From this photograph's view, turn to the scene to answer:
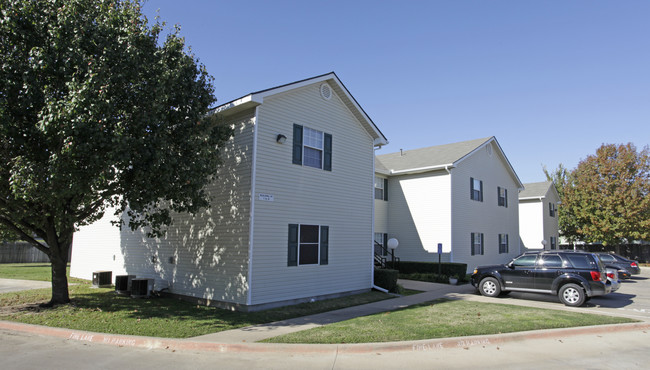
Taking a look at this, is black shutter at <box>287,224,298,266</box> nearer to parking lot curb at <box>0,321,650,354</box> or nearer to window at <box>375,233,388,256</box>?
parking lot curb at <box>0,321,650,354</box>

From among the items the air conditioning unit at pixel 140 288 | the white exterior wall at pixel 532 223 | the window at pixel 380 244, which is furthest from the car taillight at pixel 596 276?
the white exterior wall at pixel 532 223

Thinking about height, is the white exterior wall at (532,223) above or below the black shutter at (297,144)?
→ below

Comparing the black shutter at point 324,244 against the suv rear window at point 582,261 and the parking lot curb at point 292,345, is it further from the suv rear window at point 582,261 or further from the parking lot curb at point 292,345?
the suv rear window at point 582,261

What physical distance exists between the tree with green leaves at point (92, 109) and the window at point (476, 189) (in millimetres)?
17654

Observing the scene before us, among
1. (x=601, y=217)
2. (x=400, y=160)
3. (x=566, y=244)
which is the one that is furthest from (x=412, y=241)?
(x=566, y=244)

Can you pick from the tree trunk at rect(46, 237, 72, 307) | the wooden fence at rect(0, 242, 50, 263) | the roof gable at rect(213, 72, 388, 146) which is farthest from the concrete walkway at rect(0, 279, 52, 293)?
the wooden fence at rect(0, 242, 50, 263)

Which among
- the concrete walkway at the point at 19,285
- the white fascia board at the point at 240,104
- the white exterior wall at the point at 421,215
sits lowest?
the concrete walkway at the point at 19,285

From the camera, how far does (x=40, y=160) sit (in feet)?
32.5

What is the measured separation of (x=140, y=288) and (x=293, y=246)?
5.40 meters

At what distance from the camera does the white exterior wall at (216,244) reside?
1161 centimetres

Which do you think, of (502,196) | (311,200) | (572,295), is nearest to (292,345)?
(311,200)

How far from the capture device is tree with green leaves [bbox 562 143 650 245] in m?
33.9

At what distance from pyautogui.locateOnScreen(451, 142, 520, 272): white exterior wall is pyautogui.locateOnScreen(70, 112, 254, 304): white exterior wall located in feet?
45.3

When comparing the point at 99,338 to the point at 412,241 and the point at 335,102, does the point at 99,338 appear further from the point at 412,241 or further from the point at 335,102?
the point at 412,241
